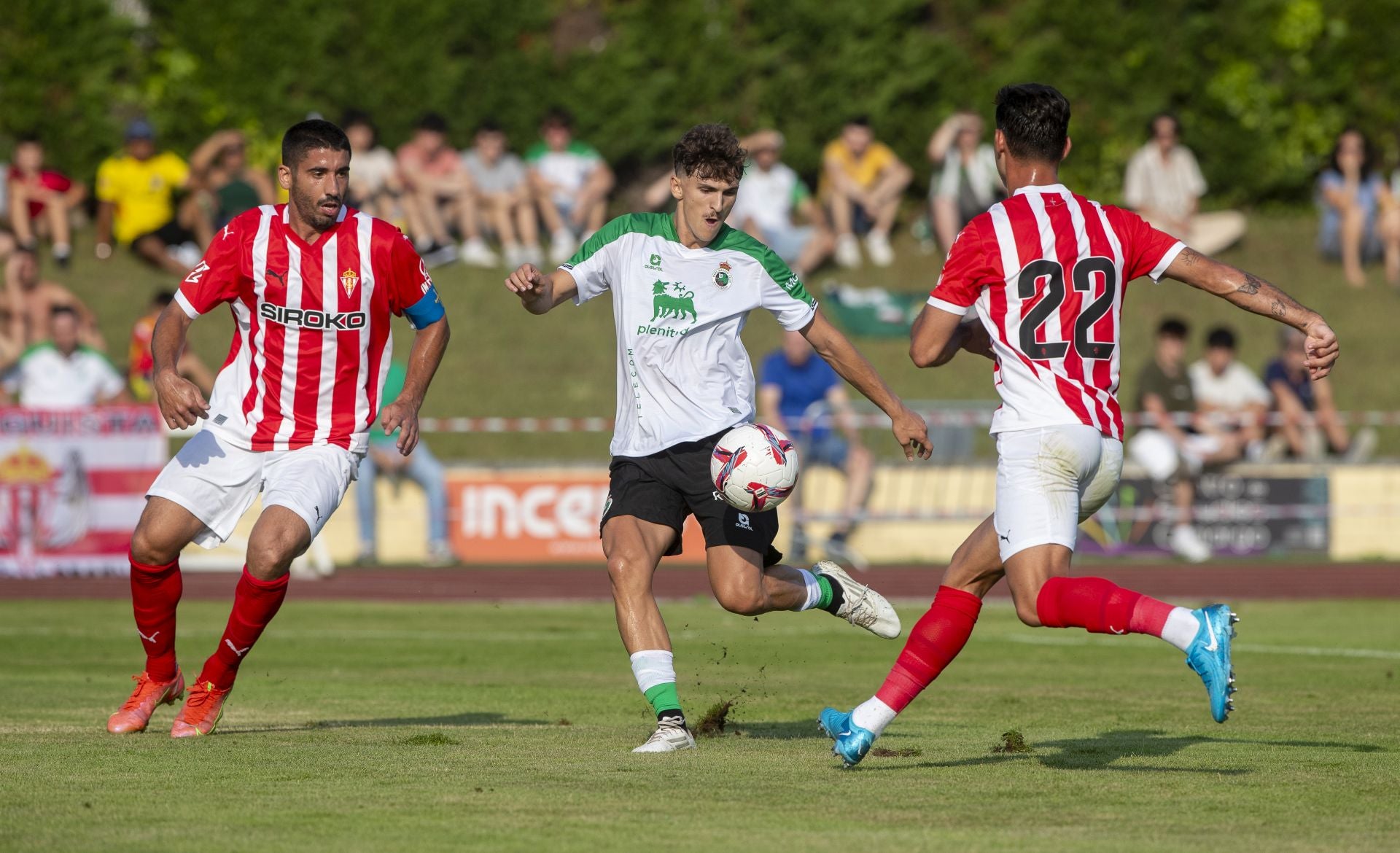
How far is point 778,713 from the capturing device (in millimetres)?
9203

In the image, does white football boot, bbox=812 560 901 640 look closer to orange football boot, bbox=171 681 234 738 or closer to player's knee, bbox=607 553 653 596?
player's knee, bbox=607 553 653 596

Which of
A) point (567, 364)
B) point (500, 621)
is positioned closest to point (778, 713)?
point (500, 621)

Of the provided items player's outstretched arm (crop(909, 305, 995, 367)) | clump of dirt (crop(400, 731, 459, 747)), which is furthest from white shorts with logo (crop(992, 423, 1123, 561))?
clump of dirt (crop(400, 731, 459, 747))

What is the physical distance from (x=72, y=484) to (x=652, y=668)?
38.8 ft

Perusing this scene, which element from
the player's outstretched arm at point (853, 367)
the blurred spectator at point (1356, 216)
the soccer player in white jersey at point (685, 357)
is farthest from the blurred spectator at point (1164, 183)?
the soccer player in white jersey at point (685, 357)

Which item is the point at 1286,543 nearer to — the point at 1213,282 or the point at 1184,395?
the point at 1184,395

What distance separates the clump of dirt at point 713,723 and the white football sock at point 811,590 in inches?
22.6

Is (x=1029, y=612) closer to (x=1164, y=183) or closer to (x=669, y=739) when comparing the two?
(x=669, y=739)

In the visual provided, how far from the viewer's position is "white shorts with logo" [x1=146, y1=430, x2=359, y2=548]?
26.5 feet

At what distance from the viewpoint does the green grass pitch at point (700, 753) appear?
5.67 meters

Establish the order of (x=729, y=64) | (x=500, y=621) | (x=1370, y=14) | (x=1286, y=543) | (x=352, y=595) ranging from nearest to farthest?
1. (x=500, y=621)
2. (x=352, y=595)
3. (x=1286, y=543)
4. (x=729, y=64)
5. (x=1370, y=14)

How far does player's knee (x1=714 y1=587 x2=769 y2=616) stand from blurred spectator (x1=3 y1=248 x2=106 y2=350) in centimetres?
1382

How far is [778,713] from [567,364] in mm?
16065

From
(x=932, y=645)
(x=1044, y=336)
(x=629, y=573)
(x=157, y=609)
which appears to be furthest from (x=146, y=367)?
(x=1044, y=336)
